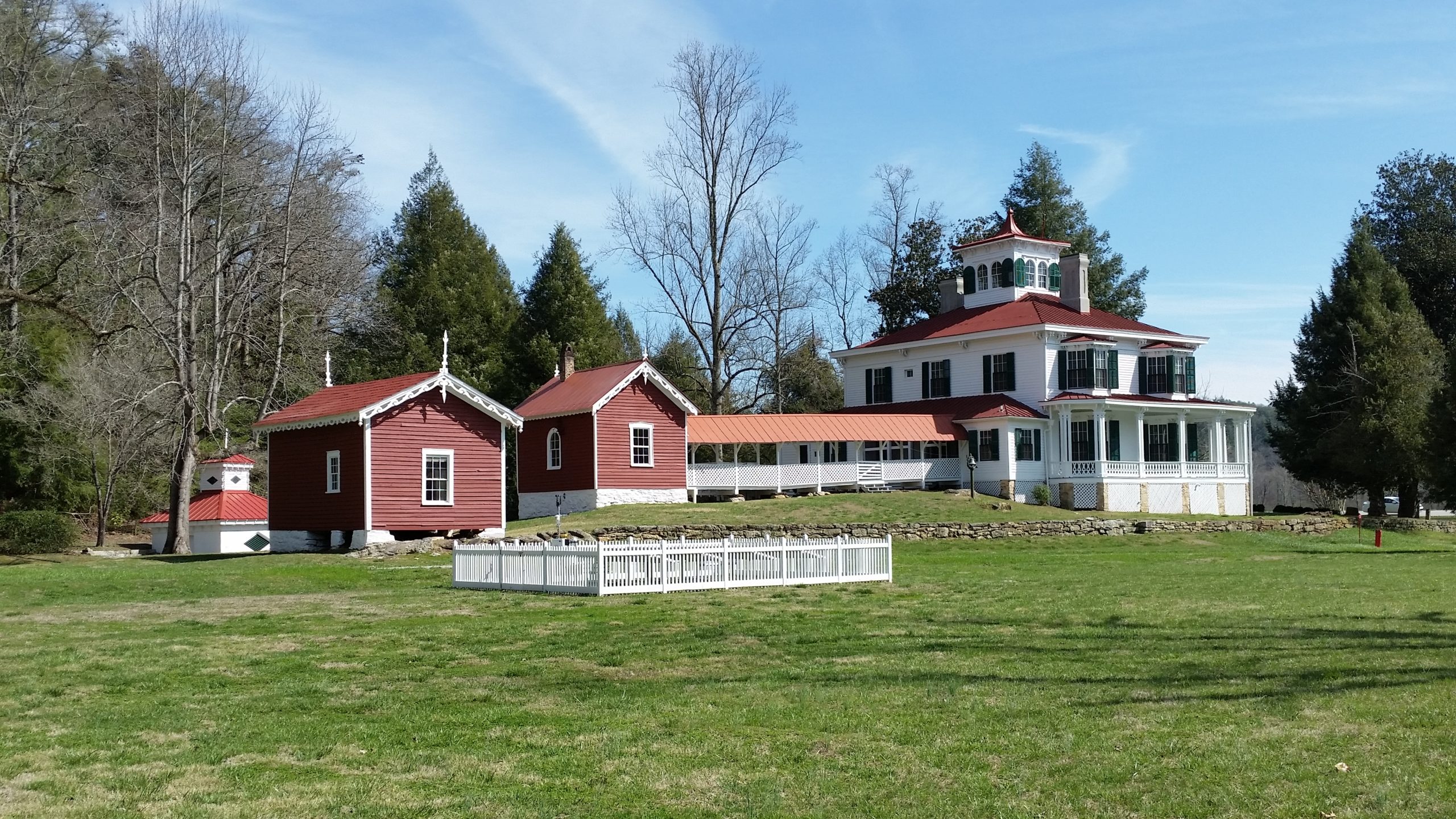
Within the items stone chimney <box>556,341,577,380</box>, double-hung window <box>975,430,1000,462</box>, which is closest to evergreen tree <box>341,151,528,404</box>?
stone chimney <box>556,341,577,380</box>

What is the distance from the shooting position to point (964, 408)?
2105 inches

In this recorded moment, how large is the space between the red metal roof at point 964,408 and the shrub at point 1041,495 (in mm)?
2643

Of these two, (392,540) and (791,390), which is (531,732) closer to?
(392,540)

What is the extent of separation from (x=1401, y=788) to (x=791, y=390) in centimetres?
6629

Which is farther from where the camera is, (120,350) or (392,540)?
(120,350)

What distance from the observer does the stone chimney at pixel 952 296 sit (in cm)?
6359

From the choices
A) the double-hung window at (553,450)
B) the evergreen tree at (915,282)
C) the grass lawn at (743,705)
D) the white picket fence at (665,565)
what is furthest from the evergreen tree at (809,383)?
the grass lawn at (743,705)

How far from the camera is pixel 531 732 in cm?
1038

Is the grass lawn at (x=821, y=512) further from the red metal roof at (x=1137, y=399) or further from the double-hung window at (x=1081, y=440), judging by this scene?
the red metal roof at (x=1137, y=399)

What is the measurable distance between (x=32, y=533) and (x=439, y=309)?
24.4 metres

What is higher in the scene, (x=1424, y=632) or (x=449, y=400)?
(x=449, y=400)

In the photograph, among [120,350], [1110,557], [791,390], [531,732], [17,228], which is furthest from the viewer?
[791,390]

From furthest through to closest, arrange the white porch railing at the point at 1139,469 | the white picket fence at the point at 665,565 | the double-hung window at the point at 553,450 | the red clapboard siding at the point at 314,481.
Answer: the white porch railing at the point at 1139,469 → the double-hung window at the point at 553,450 → the red clapboard siding at the point at 314,481 → the white picket fence at the point at 665,565

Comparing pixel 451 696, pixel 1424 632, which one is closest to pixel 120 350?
pixel 451 696
